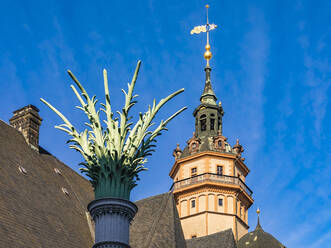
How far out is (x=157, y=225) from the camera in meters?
34.3

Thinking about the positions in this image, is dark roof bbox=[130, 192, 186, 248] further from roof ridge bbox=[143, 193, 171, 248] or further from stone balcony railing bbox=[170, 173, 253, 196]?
stone balcony railing bbox=[170, 173, 253, 196]

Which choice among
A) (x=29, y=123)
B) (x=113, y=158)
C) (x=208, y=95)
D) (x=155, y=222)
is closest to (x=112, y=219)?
(x=113, y=158)

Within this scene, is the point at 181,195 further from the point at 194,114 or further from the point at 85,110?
the point at 85,110

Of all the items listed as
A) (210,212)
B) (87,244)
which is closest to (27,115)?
(87,244)

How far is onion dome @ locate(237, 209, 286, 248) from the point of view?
49.9 m

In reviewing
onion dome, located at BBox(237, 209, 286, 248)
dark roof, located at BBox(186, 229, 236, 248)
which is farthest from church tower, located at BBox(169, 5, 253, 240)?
dark roof, located at BBox(186, 229, 236, 248)

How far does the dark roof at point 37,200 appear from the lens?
26.1 metres

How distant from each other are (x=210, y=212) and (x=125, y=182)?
44.2 m

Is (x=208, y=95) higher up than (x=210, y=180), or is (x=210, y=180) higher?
(x=208, y=95)

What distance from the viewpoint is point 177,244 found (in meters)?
33.6

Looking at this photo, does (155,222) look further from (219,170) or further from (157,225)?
(219,170)

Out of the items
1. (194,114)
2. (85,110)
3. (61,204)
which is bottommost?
(85,110)

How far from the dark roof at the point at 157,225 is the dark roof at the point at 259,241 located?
15.8m

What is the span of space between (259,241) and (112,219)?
36.4 metres
